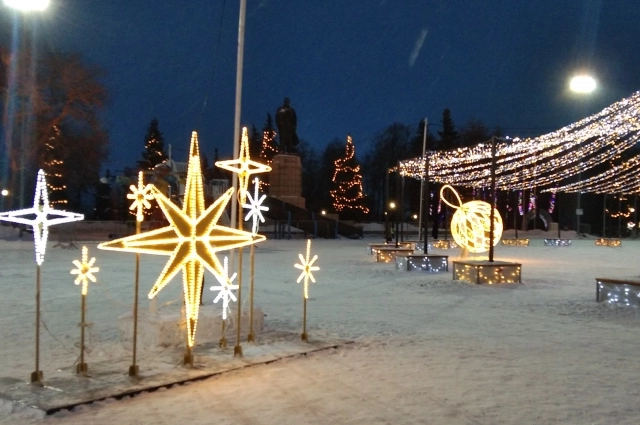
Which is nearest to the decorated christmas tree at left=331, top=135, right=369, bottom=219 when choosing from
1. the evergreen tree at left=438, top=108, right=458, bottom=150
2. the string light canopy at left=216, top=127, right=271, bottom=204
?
the evergreen tree at left=438, top=108, right=458, bottom=150

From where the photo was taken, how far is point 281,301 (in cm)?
1480

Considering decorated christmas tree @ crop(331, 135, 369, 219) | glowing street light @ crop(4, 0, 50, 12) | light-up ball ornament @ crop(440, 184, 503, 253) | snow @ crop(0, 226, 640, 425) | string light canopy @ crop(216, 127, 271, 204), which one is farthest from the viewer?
decorated christmas tree @ crop(331, 135, 369, 219)

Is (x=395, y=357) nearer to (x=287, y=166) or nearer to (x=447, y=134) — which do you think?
(x=287, y=166)

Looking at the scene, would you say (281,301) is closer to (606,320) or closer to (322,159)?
(606,320)

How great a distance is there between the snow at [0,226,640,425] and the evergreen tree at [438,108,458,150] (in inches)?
2344

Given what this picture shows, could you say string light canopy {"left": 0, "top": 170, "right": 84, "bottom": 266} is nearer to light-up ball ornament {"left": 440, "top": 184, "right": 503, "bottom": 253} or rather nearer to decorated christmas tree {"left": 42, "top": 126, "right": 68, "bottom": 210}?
light-up ball ornament {"left": 440, "top": 184, "right": 503, "bottom": 253}

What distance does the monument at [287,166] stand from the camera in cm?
5697

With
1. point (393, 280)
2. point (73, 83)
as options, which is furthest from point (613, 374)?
point (73, 83)

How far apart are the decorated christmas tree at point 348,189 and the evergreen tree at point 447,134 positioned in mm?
10232

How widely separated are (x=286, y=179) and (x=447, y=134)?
1061 inches

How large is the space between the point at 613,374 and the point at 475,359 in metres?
1.66

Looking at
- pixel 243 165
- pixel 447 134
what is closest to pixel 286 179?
pixel 447 134

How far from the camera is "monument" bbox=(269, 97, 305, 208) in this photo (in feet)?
187

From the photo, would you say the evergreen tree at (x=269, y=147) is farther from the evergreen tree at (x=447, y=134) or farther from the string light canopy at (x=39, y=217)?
the string light canopy at (x=39, y=217)
